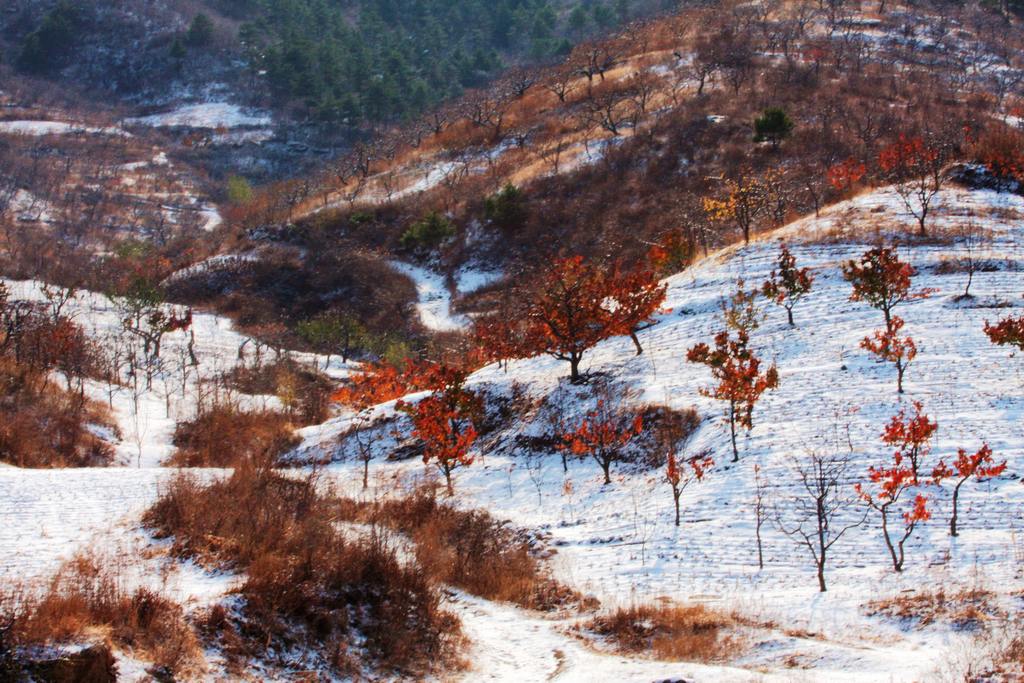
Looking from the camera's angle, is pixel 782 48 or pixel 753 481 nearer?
pixel 753 481

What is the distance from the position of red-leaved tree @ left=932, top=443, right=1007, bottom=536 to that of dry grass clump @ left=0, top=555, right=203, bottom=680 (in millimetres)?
10407

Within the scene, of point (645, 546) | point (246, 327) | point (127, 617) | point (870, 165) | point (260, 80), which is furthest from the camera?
point (260, 80)

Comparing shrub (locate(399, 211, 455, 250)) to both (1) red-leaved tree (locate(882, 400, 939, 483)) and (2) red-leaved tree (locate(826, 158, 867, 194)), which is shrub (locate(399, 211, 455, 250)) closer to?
(2) red-leaved tree (locate(826, 158, 867, 194))

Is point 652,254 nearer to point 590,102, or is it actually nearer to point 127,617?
point 127,617

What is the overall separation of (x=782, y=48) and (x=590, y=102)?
16156 mm

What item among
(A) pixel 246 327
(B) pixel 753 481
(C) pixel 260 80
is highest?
(C) pixel 260 80

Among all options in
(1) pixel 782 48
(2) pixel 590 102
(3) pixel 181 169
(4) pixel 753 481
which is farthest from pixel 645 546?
(3) pixel 181 169

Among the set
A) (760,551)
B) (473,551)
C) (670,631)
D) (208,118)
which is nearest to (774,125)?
(760,551)

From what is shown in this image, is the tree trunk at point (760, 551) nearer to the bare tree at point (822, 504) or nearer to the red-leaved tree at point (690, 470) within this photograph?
the bare tree at point (822, 504)

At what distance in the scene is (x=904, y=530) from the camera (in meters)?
11.3

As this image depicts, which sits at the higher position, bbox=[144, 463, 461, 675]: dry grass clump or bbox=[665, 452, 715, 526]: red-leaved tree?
bbox=[665, 452, 715, 526]: red-leaved tree

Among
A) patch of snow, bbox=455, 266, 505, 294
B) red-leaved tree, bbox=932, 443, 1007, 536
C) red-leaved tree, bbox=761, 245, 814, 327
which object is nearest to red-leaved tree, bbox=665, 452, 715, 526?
red-leaved tree, bbox=932, 443, 1007, 536

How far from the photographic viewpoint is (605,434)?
16.1 m

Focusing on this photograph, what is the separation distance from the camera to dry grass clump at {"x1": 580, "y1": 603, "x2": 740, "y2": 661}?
8102mm
